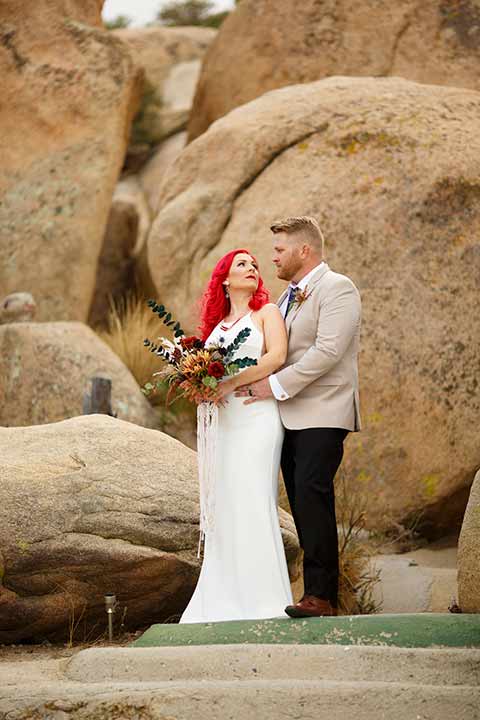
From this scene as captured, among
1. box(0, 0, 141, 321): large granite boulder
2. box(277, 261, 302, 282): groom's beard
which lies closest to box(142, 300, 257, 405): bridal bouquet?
box(277, 261, 302, 282): groom's beard

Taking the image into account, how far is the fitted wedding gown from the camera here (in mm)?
5641

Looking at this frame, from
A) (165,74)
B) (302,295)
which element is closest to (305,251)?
(302,295)

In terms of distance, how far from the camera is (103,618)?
6438mm

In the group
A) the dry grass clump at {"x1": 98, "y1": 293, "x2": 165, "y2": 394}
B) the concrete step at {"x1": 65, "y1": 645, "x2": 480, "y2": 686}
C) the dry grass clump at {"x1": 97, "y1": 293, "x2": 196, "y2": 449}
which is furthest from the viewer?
the dry grass clump at {"x1": 98, "y1": 293, "x2": 165, "y2": 394}

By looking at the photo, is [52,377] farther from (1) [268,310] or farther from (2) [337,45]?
(2) [337,45]

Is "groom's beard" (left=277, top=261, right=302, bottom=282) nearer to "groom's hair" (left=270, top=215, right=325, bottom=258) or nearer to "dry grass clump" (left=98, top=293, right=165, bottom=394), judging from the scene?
"groom's hair" (left=270, top=215, right=325, bottom=258)

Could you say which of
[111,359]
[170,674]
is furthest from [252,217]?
[170,674]

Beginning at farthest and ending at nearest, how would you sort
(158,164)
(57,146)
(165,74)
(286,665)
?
1. (165,74)
2. (158,164)
3. (57,146)
4. (286,665)

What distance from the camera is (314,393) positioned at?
5.66 m

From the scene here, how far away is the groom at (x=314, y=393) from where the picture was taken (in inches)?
215

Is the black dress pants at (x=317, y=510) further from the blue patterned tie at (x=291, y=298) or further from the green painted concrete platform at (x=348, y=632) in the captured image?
the blue patterned tie at (x=291, y=298)

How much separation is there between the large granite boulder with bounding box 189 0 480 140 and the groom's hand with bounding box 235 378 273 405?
738cm

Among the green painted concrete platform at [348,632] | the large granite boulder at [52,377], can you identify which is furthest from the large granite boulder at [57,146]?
the green painted concrete platform at [348,632]

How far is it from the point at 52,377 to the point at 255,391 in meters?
4.11
